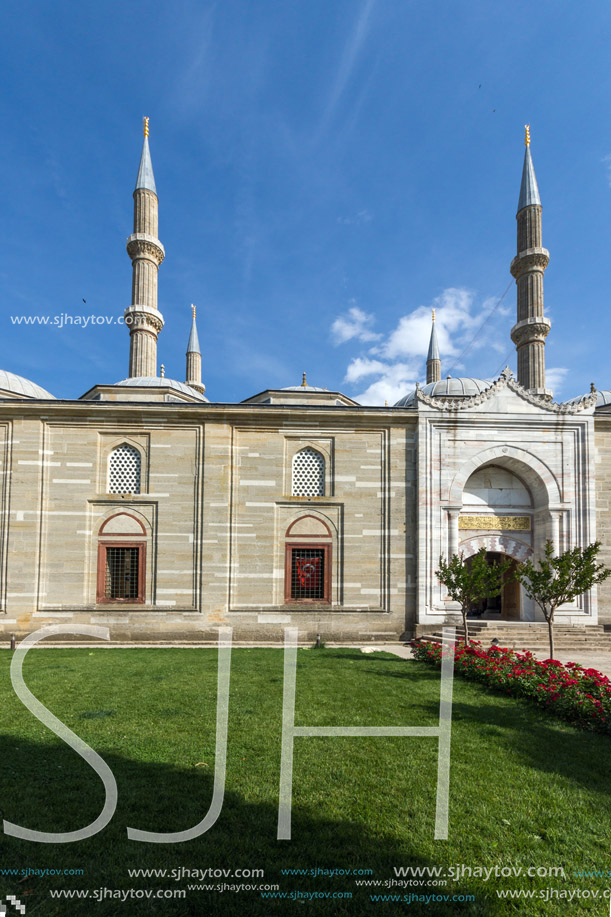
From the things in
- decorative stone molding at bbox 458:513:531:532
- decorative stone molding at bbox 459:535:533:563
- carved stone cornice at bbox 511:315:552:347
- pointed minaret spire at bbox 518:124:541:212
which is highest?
pointed minaret spire at bbox 518:124:541:212

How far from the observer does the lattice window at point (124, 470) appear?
15.1 metres

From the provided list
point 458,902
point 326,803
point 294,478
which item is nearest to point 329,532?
point 294,478

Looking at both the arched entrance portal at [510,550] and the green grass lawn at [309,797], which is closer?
the green grass lawn at [309,797]

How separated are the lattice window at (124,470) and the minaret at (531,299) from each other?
17704mm

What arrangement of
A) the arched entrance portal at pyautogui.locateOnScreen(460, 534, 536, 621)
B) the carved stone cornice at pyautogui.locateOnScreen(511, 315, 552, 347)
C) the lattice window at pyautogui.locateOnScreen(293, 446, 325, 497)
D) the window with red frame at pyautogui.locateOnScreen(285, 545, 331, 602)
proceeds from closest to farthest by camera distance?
1. the window with red frame at pyautogui.locateOnScreen(285, 545, 331, 602)
2. the lattice window at pyautogui.locateOnScreen(293, 446, 325, 497)
3. the arched entrance portal at pyautogui.locateOnScreen(460, 534, 536, 621)
4. the carved stone cornice at pyautogui.locateOnScreen(511, 315, 552, 347)

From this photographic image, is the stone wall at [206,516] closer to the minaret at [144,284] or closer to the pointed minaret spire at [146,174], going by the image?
the minaret at [144,284]

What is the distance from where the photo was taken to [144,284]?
22891mm

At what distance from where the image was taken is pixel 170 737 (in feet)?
20.3

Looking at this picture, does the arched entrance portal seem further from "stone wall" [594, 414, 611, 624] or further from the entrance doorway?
"stone wall" [594, 414, 611, 624]

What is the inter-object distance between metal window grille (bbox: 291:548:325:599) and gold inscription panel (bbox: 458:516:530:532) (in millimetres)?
4645

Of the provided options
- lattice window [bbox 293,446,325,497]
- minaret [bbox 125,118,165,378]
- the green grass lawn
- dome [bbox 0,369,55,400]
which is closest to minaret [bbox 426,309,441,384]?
minaret [bbox 125,118,165,378]

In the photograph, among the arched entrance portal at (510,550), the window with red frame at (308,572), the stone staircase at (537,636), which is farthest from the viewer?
the arched entrance portal at (510,550)

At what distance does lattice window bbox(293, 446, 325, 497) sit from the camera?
15.5 m

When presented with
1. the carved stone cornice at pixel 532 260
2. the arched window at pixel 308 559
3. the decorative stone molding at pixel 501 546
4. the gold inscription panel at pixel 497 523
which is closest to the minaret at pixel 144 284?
the arched window at pixel 308 559
